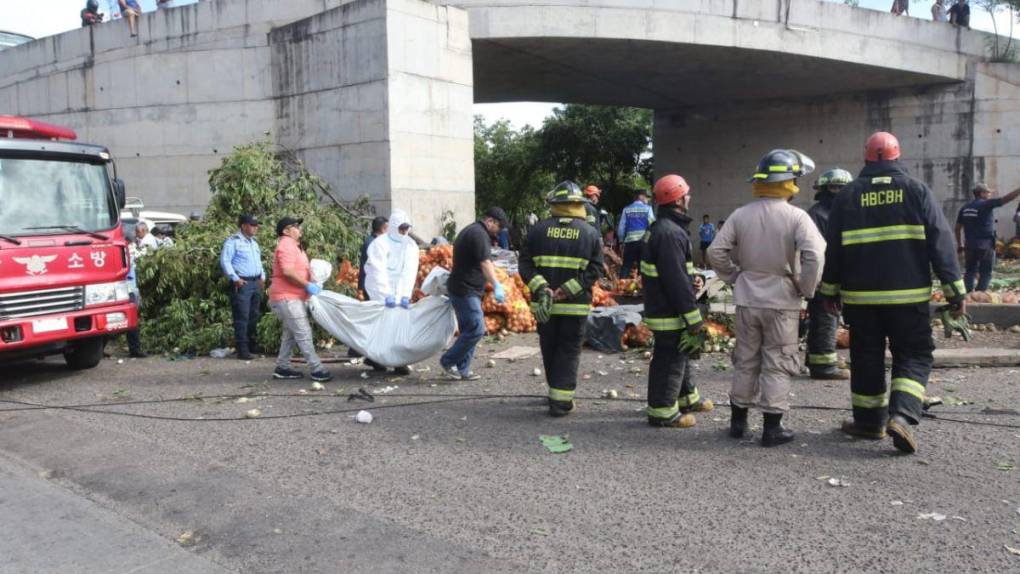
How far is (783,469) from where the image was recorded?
4.63 meters

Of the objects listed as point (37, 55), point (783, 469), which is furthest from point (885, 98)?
point (37, 55)

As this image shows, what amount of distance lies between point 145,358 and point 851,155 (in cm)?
1765

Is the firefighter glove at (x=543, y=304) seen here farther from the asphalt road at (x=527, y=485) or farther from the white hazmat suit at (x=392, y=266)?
the white hazmat suit at (x=392, y=266)

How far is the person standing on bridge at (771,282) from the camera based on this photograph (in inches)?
197

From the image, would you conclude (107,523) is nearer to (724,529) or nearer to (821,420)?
(724,529)

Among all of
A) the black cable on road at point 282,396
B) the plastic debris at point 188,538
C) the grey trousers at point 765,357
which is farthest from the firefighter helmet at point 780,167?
the plastic debris at point 188,538

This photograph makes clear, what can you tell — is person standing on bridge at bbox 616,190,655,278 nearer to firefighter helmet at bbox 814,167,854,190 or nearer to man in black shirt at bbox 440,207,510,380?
firefighter helmet at bbox 814,167,854,190

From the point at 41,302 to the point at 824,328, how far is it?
24.7ft

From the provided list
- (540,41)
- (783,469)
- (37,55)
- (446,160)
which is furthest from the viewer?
(37,55)

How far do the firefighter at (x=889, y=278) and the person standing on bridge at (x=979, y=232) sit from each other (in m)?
6.60

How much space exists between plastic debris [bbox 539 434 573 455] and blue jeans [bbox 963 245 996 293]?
8.07 meters

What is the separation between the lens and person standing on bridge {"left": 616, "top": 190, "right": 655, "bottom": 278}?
38.1 ft

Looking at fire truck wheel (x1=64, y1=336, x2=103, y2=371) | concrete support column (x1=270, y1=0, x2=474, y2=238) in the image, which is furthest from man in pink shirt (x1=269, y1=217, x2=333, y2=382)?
concrete support column (x1=270, y1=0, x2=474, y2=238)

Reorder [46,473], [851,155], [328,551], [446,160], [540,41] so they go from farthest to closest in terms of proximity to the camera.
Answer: [851,155]
[540,41]
[446,160]
[46,473]
[328,551]
